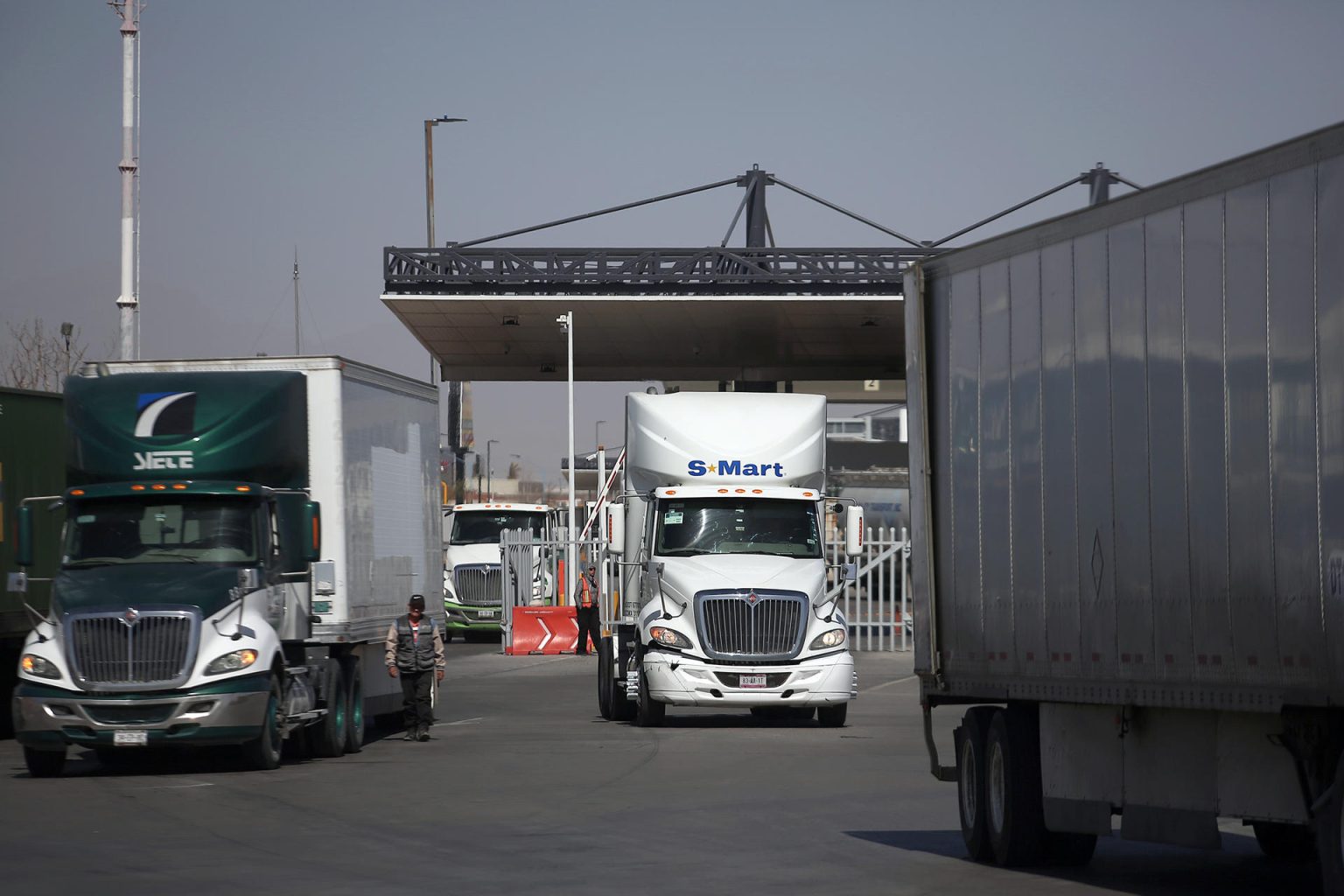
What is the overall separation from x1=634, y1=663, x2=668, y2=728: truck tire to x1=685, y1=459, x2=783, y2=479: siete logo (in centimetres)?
253

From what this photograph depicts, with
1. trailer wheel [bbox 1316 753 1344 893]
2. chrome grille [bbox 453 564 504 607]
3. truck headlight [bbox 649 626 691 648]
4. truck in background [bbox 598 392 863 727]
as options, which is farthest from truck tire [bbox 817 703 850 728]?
chrome grille [bbox 453 564 504 607]

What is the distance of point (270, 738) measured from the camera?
786 inches

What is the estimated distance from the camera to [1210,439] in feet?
34.7

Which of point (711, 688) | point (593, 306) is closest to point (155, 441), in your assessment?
point (711, 688)

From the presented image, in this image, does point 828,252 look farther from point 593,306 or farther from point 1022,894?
point 1022,894

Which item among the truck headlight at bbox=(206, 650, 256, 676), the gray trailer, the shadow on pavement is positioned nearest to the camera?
the gray trailer

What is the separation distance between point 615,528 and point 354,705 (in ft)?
13.6

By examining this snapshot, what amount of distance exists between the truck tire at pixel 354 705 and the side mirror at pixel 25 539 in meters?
4.01

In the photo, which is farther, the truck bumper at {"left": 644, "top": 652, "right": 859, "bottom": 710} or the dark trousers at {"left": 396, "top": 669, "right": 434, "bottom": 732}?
the truck bumper at {"left": 644, "top": 652, "right": 859, "bottom": 710}

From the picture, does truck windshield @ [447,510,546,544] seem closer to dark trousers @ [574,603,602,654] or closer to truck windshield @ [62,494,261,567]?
dark trousers @ [574,603,602,654]

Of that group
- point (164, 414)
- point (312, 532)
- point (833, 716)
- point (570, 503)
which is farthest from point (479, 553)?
point (164, 414)

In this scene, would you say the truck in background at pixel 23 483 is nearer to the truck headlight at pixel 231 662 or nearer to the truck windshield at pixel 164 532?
the truck windshield at pixel 164 532

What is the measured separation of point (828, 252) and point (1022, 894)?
3541cm

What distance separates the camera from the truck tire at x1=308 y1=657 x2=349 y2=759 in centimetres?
2161
